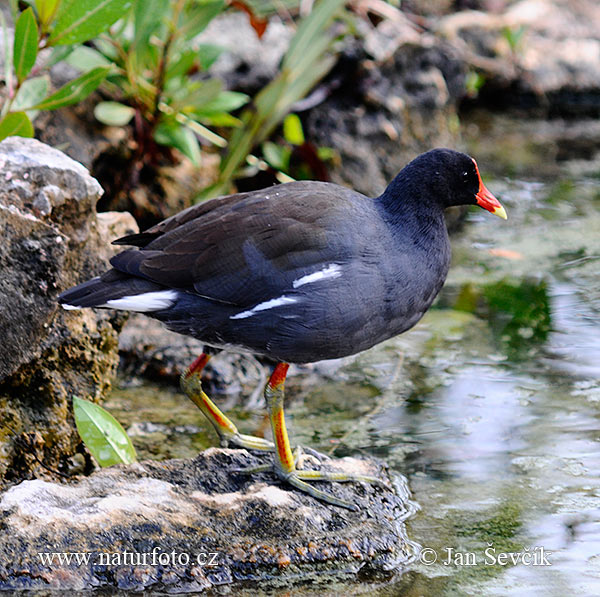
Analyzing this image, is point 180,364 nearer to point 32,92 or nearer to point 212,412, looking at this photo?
point 212,412

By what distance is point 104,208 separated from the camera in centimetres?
496

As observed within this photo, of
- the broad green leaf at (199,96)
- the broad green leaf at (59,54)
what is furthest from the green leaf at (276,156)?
the broad green leaf at (59,54)

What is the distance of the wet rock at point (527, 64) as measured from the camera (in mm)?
8336

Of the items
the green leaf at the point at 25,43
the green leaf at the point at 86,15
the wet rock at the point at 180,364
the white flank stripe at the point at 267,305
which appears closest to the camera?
the white flank stripe at the point at 267,305

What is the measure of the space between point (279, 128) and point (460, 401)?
2.38 m

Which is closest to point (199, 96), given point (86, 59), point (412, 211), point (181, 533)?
point (86, 59)

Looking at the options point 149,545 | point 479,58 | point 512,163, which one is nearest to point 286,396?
point 149,545

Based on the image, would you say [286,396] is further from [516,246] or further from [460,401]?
[516,246]

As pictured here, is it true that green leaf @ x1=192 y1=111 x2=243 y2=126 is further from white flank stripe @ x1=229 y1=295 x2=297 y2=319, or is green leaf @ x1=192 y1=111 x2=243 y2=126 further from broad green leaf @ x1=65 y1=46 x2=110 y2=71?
white flank stripe @ x1=229 y1=295 x2=297 y2=319

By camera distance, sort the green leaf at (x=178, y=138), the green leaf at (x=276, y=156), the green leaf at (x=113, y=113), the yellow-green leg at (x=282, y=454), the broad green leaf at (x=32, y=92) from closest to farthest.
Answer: the yellow-green leg at (x=282, y=454)
the broad green leaf at (x=32, y=92)
the green leaf at (x=113, y=113)
the green leaf at (x=178, y=138)
the green leaf at (x=276, y=156)

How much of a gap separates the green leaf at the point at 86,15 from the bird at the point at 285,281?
852mm

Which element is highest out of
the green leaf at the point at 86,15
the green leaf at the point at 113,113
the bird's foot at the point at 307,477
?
the green leaf at the point at 86,15

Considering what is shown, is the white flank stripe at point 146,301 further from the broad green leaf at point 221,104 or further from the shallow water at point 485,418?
the broad green leaf at point 221,104

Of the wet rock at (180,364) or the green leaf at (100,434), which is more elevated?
the green leaf at (100,434)
